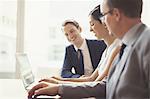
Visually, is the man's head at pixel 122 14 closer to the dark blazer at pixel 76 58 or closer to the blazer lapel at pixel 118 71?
the blazer lapel at pixel 118 71

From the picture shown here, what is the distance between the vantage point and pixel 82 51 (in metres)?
2.61

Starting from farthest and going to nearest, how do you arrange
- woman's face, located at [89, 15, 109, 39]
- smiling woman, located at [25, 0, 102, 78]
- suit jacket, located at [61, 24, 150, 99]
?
1. smiling woman, located at [25, 0, 102, 78]
2. woman's face, located at [89, 15, 109, 39]
3. suit jacket, located at [61, 24, 150, 99]

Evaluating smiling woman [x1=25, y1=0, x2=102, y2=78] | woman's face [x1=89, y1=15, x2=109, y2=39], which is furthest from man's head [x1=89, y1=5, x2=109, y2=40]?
smiling woman [x1=25, y1=0, x2=102, y2=78]

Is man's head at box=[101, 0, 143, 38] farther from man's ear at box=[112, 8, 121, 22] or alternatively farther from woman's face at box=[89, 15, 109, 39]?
woman's face at box=[89, 15, 109, 39]

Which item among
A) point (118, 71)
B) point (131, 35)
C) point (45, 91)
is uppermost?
point (131, 35)

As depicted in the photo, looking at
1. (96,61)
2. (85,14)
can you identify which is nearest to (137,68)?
(96,61)

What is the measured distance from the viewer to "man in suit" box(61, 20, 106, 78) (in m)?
2.56

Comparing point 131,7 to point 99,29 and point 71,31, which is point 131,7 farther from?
point 71,31

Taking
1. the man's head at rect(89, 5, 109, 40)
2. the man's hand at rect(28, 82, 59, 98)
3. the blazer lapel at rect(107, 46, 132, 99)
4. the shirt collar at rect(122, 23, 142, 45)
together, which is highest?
the man's head at rect(89, 5, 109, 40)

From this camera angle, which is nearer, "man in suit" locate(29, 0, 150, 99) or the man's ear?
"man in suit" locate(29, 0, 150, 99)

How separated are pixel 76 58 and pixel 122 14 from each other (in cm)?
142

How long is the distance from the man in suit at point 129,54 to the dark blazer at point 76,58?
1.16 metres

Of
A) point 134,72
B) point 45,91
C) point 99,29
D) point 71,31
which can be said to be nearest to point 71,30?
point 71,31

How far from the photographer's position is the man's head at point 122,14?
1215 millimetres
